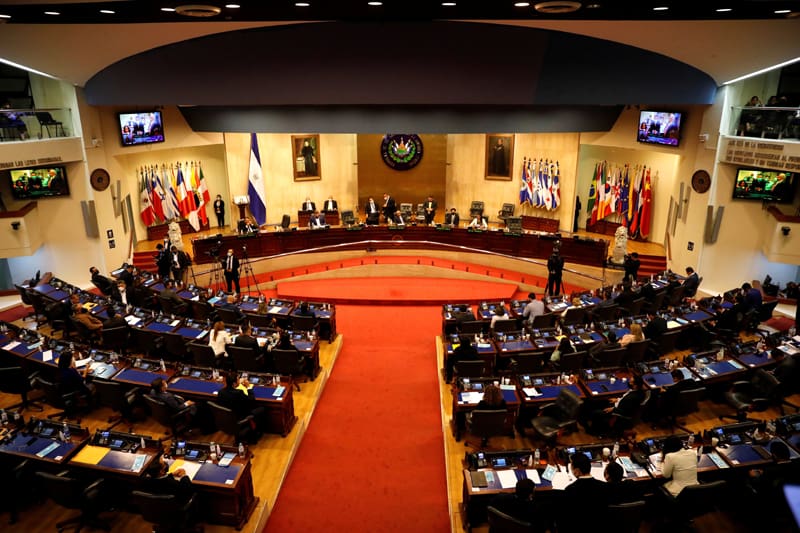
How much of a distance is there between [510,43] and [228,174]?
11195mm

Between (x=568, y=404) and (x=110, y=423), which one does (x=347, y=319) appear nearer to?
(x=110, y=423)

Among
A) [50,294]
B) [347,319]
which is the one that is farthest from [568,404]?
[50,294]

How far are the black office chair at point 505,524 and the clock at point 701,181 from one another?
11903 mm

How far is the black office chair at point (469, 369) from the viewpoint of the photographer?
851cm

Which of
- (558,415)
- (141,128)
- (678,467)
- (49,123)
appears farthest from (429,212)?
(678,467)

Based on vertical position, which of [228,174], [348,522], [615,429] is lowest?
[348,522]

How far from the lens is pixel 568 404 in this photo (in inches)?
283

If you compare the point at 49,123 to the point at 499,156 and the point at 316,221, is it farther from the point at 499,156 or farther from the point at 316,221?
the point at 499,156

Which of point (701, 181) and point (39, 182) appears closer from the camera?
point (701, 181)

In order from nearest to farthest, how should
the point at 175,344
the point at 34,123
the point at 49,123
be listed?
the point at 175,344 → the point at 34,123 → the point at 49,123

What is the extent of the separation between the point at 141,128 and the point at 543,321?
12867 mm

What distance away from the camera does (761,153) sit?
1198cm

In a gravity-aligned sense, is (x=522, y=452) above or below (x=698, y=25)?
below

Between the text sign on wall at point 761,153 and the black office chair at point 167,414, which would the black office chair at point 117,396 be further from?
the text sign on wall at point 761,153
